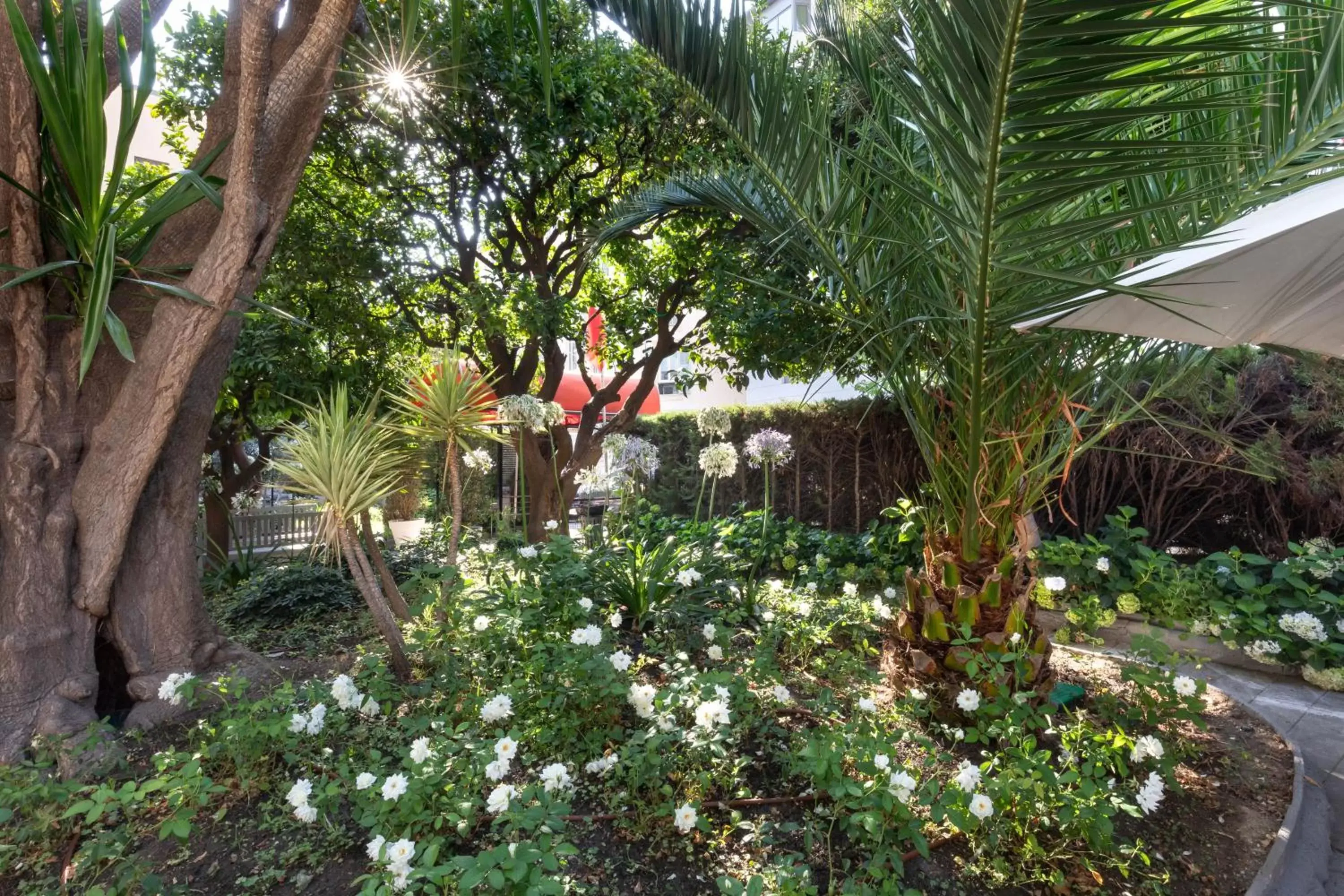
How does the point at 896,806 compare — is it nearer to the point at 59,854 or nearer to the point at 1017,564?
the point at 1017,564

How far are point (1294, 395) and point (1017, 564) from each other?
401cm

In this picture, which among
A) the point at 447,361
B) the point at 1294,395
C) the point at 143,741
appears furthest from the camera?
the point at 1294,395

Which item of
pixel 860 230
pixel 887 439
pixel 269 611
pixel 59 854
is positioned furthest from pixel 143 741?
pixel 887 439

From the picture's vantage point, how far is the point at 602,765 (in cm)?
221

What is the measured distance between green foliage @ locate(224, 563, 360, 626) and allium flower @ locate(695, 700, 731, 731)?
3.72 meters

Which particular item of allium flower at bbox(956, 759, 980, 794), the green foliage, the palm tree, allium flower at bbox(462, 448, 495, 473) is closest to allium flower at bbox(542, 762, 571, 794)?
allium flower at bbox(956, 759, 980, 794)

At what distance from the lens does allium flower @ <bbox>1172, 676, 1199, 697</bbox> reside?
8.59 feet

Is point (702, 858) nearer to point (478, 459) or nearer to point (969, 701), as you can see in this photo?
point (969, 701)

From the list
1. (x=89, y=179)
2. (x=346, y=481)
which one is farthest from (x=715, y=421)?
(x=89, y=179)

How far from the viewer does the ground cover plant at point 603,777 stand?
1854mm

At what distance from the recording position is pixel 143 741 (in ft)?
8.96

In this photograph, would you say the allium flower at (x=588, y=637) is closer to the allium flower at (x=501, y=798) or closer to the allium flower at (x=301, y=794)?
the allium flower at (x=501, y=798)

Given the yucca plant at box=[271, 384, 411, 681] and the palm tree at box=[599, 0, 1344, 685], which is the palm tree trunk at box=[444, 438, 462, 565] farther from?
the palm tree at box=[599, 0, 1344, 685]

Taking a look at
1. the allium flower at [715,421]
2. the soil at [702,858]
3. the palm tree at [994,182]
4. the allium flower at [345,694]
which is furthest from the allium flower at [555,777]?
the allium flower at [715,421]
